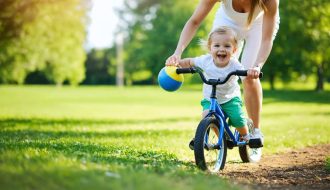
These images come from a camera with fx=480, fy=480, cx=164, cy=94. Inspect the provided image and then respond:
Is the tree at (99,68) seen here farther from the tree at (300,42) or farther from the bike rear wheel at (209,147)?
the bike rear wheel at (209,147)

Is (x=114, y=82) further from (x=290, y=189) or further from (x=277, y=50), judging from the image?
(x=290, y=189)

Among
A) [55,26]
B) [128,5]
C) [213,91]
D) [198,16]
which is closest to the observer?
[213,91]

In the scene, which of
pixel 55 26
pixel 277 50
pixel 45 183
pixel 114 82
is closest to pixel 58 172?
pixel 45 183

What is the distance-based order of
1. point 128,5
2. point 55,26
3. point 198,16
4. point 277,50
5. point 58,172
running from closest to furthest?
1. point 58,172
2. point 198,16
3. point 55,26
4. point 277,50
5. point 128,5

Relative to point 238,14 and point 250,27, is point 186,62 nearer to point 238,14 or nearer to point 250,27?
point 238,14

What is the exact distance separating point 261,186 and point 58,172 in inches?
86.5

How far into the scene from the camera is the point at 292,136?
1173cm

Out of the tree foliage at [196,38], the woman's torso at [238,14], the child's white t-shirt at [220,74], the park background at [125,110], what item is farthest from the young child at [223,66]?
the tree foliage at [196,38]

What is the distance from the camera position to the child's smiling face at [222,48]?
589 centimetres

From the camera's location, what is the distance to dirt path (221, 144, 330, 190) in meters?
5.25

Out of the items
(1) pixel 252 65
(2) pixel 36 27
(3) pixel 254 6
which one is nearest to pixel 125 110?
(2) pixel 36 27

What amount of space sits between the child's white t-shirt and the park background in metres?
0.96

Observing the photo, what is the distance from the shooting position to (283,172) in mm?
6148

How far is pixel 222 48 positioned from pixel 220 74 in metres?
0.33
